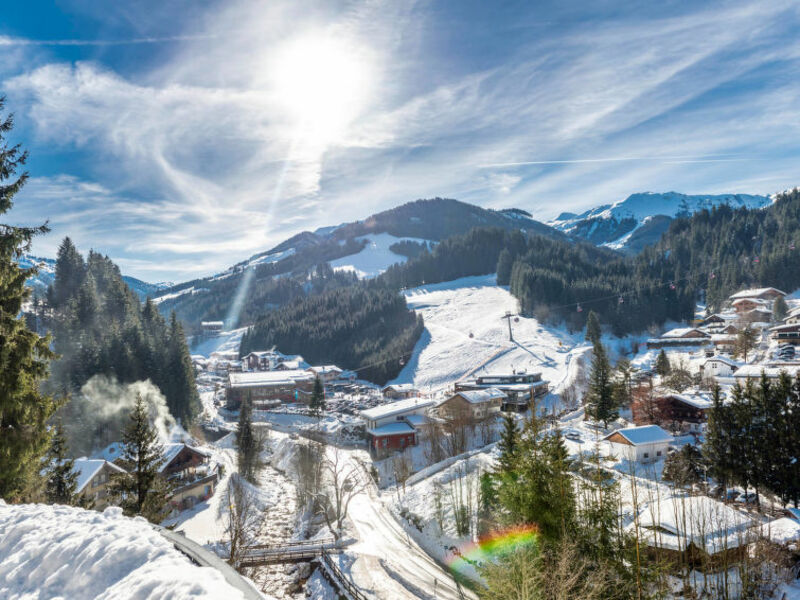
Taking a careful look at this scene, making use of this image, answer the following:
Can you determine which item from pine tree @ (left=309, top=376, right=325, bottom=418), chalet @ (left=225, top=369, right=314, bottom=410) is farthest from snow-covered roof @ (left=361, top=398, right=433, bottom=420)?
chalet @ (left=225, top=369, right=314, bottom=410)

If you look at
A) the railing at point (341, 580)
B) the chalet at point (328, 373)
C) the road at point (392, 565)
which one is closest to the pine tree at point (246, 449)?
the road at point (392, 565)

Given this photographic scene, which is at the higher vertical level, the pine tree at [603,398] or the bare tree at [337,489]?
the pine tree at [603,398]

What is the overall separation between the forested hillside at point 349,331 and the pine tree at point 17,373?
78114 millimetres

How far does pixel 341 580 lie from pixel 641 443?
2701 centimetres

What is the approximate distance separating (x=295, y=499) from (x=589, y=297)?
86013 millimetres

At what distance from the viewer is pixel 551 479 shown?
1341cm

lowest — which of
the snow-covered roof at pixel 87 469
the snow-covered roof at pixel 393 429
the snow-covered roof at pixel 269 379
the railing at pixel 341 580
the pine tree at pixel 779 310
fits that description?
the snow-covered roof at pixel 393 429

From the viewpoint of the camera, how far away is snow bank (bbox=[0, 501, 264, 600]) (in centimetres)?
474

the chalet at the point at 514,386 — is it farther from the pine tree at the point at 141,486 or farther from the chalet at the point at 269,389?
the pine tree at the point at 141,486

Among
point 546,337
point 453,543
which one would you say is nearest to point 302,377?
point 546,337

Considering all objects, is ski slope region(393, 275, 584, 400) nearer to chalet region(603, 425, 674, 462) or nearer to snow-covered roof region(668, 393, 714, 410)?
snow-covered roof region(668, 393, 714, 410)

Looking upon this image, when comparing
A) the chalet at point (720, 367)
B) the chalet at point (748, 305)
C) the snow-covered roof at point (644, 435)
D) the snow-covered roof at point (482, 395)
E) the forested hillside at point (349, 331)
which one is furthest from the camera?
the forested hillside at point (349, 331)

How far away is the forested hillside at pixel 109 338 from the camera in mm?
49062

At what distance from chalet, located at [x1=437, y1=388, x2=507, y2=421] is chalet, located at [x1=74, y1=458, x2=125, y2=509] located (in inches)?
1332
